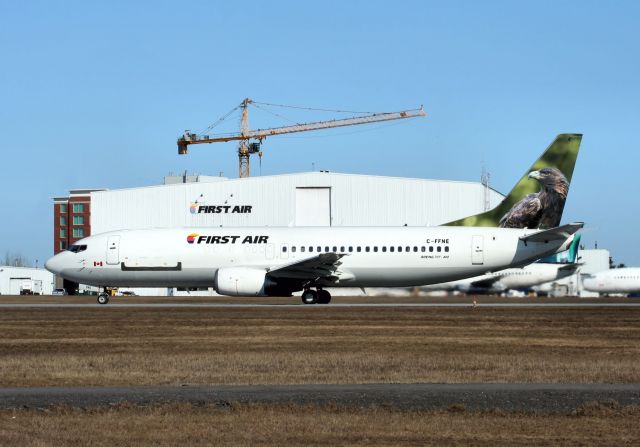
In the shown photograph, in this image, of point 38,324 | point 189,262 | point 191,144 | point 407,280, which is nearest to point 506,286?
point 407,280

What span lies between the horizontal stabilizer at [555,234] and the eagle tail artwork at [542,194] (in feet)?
7.10

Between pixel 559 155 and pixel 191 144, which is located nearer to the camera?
pixel 559 155

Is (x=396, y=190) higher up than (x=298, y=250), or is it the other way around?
(x=396, y=190)

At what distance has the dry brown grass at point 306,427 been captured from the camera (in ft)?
39.1

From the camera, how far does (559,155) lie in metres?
49.9

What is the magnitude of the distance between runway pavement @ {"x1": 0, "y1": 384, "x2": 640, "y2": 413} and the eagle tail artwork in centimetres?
3235

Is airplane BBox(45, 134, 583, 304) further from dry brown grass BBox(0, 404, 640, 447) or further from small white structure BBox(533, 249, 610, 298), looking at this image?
dry brown grass BBox(0, 404, 640, 447)

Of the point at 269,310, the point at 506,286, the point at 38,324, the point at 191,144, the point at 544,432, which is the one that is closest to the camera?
the point at 544,432

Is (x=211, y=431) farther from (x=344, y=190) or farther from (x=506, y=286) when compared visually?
(x=344, y=190)

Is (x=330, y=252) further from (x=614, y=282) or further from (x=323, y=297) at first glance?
(x=614, y=282)

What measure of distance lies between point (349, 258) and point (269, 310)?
722 centimetres

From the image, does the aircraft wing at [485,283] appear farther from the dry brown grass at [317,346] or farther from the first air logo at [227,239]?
the dry brown grass at [317,346]

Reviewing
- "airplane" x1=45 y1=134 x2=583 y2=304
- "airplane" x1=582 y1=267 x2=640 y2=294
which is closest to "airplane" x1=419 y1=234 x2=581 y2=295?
"airplane" x1=45 y1=134 x2=583 y2=304

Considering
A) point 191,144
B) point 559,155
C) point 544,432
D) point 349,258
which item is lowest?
point 544,432
